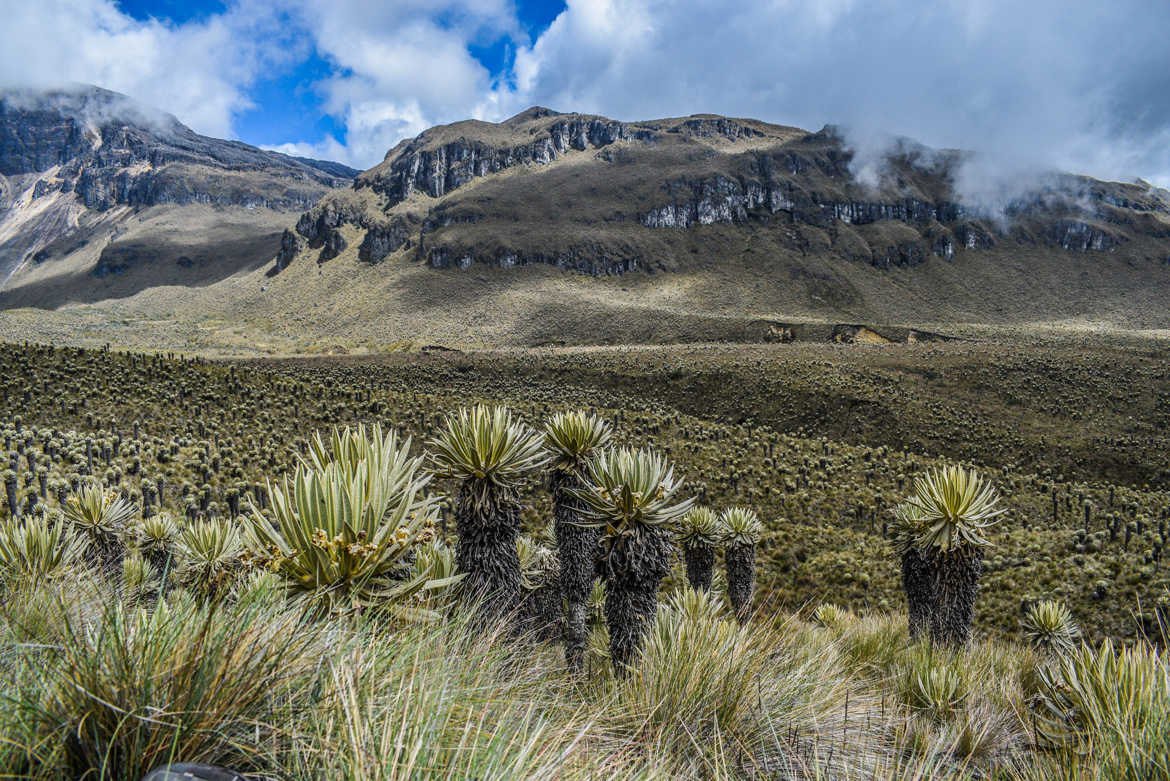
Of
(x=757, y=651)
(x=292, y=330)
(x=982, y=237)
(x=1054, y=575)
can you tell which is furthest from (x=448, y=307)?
(x=982, y=237)

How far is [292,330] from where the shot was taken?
332 ft

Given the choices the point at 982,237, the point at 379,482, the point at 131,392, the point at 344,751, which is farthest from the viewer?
the point at 982,237

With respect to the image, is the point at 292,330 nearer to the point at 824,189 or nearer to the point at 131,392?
the point at 131,392

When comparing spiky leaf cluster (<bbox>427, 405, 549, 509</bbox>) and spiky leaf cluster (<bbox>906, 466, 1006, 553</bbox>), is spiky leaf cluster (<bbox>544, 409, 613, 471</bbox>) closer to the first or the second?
spiky leaf cluster (<bbox>427, 405, 549, 509</bbox>)

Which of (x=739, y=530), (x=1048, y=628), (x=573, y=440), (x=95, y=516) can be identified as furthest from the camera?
(x=739, y=530)

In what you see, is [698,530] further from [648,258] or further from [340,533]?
[648,258]

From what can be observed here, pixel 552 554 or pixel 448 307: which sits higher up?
pixel 448 307

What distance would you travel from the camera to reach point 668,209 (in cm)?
13200

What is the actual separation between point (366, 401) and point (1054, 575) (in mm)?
27001

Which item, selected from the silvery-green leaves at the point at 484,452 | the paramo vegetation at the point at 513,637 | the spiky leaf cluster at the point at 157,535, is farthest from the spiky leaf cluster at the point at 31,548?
the silvery-green leaves at the point at 484,452

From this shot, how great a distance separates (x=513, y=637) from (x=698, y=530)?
6.68 metres

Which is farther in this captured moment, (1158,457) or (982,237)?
(982,237)

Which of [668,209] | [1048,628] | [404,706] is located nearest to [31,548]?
[404,706]

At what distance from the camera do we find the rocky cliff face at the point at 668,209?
122562 mm
